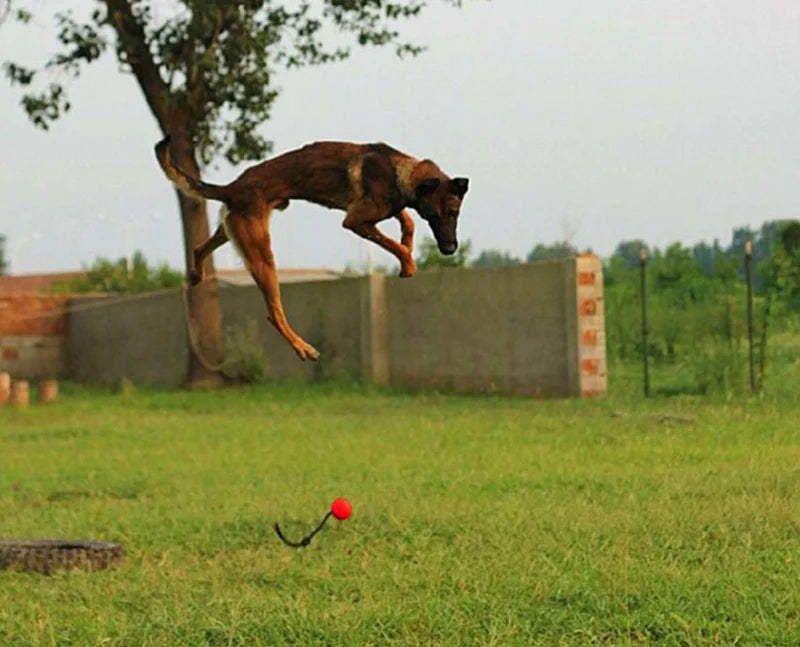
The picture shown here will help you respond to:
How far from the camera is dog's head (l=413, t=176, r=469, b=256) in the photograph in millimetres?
1992

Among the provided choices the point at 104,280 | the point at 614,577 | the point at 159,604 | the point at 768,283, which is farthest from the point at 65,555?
the point at 104,280

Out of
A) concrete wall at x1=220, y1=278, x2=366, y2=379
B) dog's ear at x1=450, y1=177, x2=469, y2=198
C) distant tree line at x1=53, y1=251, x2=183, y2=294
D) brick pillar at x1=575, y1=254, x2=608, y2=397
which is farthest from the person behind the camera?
distant tree line at x1=53, y1=251, x2=183, y2=294

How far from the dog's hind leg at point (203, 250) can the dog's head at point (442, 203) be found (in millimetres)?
314

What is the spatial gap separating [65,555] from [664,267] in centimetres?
1241

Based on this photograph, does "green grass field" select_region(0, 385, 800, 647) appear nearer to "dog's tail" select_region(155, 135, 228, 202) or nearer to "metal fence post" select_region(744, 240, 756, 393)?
"metal fence post" select_region(744, 240, 756, 393)

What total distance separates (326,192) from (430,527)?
6.17 metres

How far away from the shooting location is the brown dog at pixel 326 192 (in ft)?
6.64

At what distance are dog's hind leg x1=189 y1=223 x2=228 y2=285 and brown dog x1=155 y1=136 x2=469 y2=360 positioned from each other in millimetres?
36

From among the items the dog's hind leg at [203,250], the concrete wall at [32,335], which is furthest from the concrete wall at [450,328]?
the dog's hind leg at [203,250]

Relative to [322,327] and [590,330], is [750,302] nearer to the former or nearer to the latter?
[590,330]

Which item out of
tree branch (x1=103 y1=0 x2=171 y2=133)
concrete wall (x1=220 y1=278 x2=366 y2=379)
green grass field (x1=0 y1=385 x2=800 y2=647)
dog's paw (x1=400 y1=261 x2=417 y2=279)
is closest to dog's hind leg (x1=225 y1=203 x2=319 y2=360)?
dog's paw (x1=400 y1=261 x2=417 y2=279)

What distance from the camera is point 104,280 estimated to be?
3294 centimetres

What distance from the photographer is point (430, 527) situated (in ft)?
26.6

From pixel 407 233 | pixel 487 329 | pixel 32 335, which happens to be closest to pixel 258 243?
pixel 407 233
